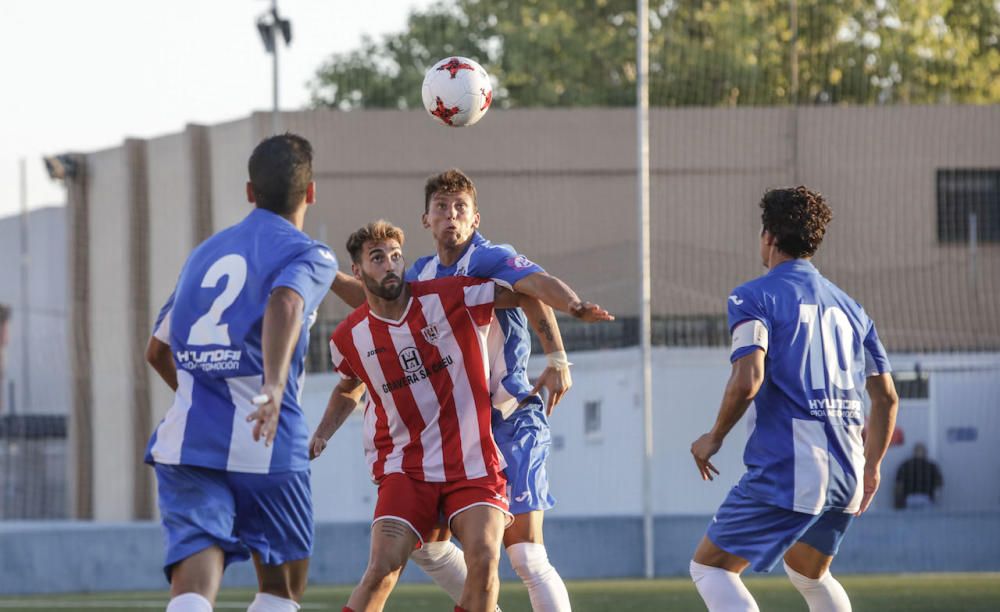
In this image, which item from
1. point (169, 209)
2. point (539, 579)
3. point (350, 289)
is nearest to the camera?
point (350, 289)

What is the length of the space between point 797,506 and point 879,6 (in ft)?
66.3

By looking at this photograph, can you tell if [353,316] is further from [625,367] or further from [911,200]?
[911,200]

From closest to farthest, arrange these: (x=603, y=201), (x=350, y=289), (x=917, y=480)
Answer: (x=350, y=289) < (x=917, y=480) < (x=603, y=201)

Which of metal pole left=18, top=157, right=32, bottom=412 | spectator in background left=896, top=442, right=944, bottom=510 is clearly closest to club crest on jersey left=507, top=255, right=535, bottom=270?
spectator in background left=896, top=442, right=944, bottom=510

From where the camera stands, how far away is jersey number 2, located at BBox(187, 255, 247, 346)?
5.21 metres

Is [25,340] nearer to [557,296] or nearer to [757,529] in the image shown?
[557,296]

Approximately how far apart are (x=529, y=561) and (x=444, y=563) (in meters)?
0.42

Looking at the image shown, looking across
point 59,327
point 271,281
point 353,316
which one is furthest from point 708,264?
point 271,281

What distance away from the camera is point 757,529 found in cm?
611

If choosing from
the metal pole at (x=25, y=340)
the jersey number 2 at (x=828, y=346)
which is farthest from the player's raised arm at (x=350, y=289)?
the metal pole at (x=25, y=340)

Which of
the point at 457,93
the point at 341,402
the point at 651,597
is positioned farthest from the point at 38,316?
the point at 341,402

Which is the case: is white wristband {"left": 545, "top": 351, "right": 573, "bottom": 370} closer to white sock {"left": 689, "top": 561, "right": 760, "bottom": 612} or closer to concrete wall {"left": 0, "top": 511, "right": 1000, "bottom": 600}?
white sock {"left": 689, "top": 561, "right": 760, "bottom": 612}

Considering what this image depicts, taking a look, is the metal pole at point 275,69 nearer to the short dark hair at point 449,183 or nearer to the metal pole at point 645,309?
the metal pole at point 645,309

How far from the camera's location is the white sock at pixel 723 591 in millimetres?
6113
